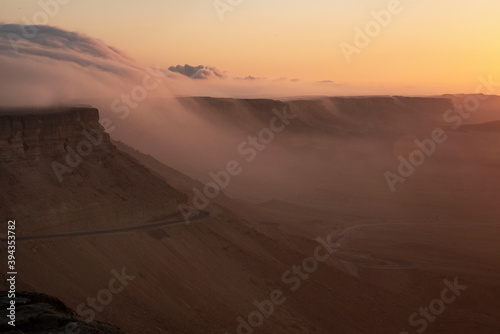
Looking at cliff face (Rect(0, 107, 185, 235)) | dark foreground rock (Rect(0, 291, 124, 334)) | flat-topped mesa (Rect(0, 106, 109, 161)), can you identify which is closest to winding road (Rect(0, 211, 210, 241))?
cliff face (Rect(0, 107, 185, 235))

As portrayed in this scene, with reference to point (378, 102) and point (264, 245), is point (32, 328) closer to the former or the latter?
point (264, 245)

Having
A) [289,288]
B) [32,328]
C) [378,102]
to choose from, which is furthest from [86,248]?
[378,102]

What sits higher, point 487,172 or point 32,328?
point 32,328

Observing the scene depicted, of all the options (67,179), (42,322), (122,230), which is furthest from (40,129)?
(42,322)

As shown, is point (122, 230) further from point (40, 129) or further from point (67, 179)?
point (40, 129)

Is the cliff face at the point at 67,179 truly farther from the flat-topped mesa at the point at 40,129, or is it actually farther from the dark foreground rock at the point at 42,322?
the dark foreground rock at the point at 42,322

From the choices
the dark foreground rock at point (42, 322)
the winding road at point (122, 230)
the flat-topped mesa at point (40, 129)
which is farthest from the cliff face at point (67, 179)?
the dark foreground rock at point (42, 322)

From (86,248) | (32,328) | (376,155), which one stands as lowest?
(376,155)
